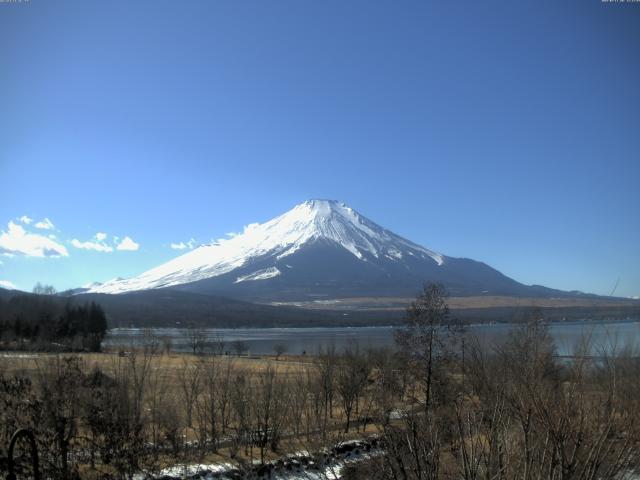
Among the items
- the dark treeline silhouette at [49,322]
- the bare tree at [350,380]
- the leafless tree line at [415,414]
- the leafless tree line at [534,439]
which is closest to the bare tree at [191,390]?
the leafless tree line at [415,414]

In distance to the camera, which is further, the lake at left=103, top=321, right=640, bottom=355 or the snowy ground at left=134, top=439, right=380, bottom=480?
the snowy ground at left=134, top=439, right=380, bottom=480

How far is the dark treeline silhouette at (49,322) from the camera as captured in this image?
65.4m

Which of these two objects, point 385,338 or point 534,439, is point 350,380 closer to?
point 534,439

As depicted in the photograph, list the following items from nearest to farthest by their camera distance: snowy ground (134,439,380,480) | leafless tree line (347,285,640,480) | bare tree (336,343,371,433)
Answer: leafless tree line (347,285,640,480), snowy ground (134,439,380,480), bare tree (336,343,371,433)

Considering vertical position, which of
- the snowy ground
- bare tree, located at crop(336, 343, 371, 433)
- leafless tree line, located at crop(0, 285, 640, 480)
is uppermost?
leafless tree line, located at crop(0, 285, 640, 480)

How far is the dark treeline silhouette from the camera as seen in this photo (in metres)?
65.4

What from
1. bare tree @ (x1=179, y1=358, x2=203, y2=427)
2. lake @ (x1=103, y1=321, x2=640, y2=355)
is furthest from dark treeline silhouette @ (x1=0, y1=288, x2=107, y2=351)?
bare tree @ (x1=179, y1=358, x2=203, y2=427)

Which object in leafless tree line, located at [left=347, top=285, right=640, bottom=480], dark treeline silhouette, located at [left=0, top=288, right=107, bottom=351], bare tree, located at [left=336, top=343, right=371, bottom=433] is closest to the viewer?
leafless tree line, located at [left=347, top=285, right=640, bottom=480]

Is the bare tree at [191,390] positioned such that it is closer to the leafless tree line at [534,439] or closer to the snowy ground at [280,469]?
the snowy ground at [280,469]

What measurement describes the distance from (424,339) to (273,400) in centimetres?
785

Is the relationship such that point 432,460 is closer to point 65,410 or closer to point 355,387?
point 65,410

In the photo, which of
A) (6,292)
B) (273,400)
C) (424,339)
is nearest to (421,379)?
(424,339)

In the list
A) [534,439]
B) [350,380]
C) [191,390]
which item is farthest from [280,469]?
[534,439]

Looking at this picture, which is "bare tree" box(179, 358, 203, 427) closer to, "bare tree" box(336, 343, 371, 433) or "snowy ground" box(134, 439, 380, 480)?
"snowy ground" box(134, 439, 380, 480)
